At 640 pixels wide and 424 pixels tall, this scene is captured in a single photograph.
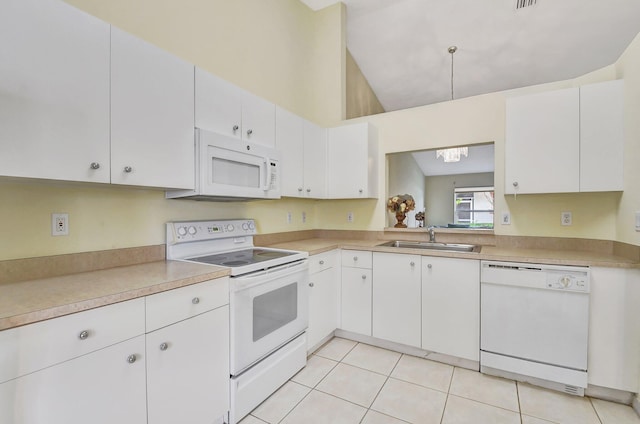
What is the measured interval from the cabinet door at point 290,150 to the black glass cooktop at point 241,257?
563 millimetres

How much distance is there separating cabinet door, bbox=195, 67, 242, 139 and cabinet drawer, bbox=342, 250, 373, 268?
1.41 metres

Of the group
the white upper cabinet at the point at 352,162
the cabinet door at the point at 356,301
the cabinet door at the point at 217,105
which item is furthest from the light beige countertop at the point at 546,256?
the cabinet door at the point at 217,105

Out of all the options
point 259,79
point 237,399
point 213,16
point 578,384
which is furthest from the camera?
point 259,79

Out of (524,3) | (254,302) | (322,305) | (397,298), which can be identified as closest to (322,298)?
(322,305)

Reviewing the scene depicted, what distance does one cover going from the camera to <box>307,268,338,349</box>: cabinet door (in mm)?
2375

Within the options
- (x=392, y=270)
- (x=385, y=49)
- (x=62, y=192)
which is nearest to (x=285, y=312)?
(x=392, y=270)

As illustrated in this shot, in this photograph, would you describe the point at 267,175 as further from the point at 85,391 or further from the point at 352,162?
the point at 85,391

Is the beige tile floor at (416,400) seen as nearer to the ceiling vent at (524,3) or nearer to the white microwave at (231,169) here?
the white microwave at (231,169)

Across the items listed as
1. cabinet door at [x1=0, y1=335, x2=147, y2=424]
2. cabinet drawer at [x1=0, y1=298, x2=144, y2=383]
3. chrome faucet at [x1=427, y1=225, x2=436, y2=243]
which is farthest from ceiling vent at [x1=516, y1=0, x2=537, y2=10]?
cabinet door at [x1=0, y1=335, x2=147, y2=424]

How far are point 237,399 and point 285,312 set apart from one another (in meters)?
0.57

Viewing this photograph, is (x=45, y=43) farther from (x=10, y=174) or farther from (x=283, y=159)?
(x=283, y=159)

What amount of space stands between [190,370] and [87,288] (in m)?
0.61

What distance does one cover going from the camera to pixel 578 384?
1.86 m

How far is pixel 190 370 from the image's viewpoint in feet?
4.62
